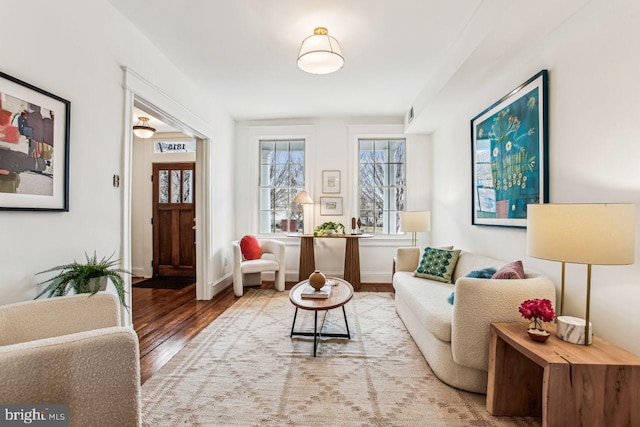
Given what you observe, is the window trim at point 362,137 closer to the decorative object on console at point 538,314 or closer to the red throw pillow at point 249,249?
the red throw pillow at point 249,249

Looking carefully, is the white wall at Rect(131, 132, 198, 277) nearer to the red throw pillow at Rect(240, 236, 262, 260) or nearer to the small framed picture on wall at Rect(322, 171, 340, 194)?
the red throw pillow at Rect(240, 236, 262, 260)

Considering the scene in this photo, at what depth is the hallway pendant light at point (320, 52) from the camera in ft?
7.72

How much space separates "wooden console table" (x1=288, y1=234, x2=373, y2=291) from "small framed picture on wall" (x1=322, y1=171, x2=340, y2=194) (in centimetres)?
80

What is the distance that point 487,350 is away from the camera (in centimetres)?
183

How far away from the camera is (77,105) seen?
196 cm

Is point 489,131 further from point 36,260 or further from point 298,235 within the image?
point 36,260

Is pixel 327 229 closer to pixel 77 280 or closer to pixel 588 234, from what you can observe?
pixel 77 280

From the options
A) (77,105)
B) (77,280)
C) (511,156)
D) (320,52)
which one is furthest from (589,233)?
(77,105)

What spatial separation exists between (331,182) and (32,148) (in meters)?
3.71

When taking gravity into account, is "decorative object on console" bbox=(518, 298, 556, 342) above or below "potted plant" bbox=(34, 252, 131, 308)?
below

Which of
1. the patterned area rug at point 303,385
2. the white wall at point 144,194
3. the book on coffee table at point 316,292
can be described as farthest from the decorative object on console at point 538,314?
the white wall at point 144,194

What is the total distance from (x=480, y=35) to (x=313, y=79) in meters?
1.81

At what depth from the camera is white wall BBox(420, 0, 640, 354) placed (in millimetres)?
1554

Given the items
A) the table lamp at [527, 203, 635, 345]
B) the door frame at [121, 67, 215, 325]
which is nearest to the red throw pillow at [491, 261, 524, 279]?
the table lamp at [527, 203, 635, 345]
